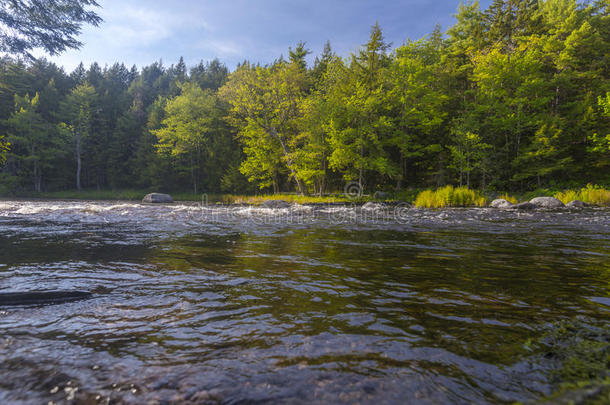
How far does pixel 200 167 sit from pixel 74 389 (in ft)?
137

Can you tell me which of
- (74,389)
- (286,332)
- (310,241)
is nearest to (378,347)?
(286,332)

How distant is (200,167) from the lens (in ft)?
132

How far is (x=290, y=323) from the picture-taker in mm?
2498

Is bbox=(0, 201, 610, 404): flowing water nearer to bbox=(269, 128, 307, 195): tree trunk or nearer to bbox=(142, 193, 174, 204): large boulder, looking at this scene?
bbox=(142, 193, 174, 204): large boulder

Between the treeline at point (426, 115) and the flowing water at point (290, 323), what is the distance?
1844cm

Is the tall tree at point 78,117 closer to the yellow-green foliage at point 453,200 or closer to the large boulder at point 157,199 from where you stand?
the large boulder at point 157,199

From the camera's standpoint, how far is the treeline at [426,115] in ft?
76.4

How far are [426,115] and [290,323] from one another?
28.3m

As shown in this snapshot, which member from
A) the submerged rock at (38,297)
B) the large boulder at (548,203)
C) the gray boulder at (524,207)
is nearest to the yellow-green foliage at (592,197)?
the large boulder at (548,203)

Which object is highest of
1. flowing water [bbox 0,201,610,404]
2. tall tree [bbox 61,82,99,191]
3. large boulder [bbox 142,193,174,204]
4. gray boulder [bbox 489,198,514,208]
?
tall tree [bbox 61,82,99,191]

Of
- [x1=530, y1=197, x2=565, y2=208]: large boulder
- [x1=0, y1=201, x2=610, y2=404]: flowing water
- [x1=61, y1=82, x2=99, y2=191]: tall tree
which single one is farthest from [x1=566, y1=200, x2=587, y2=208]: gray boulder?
[x1=61, y1=82, x2=99, y2=191]: tall tree

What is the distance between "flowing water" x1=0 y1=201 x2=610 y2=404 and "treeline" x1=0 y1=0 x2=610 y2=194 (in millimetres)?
18444

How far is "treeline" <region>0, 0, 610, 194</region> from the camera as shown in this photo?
2328 centimetres

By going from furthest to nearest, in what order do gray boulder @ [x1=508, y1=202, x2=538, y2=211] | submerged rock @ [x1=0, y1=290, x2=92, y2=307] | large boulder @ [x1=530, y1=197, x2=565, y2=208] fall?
large boulder @ [x1=530, y1=197, x2=565, y2=208], gray boulder @ [x1=508, y1=202, x2=538, y2=211], submerged rock @ [x1=0, y1=290, x2=92, y2=307]
